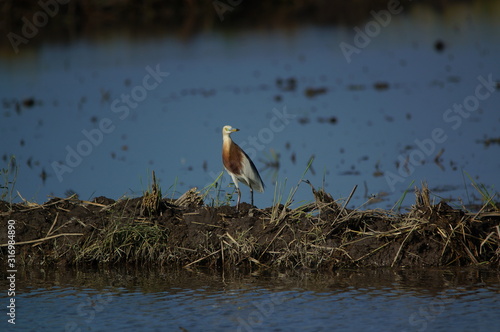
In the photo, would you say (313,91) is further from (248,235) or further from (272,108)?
(248,235)

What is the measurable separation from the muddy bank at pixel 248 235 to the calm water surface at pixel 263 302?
269 millimetres

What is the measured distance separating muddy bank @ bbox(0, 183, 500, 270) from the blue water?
0.58m

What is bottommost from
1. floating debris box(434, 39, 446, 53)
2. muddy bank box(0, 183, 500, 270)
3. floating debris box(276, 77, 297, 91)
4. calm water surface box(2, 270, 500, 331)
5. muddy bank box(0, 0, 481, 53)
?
calm water surface box(2, 270, 500, 331)

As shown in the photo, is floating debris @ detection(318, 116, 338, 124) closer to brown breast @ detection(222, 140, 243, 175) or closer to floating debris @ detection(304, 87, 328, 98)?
floating debris @ detection(304, 87, 328, 98)

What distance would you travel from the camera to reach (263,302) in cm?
720

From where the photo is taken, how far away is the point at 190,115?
58.5 feet

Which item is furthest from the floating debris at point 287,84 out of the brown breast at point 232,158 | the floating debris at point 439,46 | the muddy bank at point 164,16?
the brown breast at point 232,158

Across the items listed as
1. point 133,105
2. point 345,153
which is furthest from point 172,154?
point 133,105

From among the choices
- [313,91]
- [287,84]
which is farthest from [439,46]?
[313,91]

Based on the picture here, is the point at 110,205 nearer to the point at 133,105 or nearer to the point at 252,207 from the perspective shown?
the point at 252,207

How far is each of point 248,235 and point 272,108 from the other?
9.70m

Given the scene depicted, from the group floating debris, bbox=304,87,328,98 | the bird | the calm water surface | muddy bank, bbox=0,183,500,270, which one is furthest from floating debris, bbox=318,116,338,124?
the calm water surface

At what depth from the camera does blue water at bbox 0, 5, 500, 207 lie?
12.6 m

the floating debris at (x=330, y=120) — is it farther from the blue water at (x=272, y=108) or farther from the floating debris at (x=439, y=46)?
the floating debris at (x=439, y=46)
